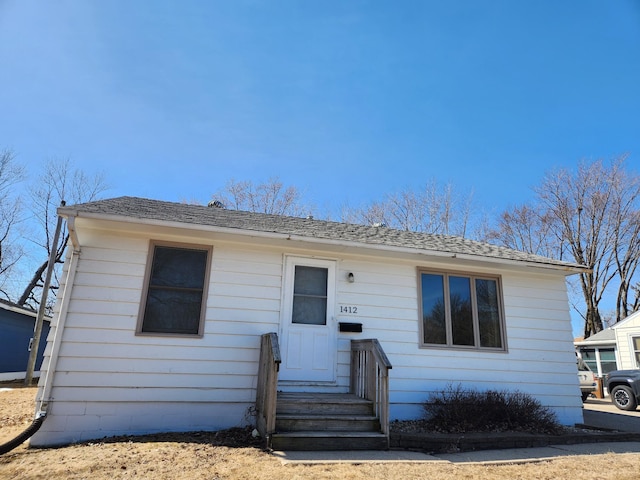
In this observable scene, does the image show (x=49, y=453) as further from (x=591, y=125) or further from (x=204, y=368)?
(x=591, y=125)

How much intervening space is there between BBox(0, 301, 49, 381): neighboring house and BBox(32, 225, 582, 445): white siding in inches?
392

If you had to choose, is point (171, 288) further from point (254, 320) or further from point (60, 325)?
point (60, 325)

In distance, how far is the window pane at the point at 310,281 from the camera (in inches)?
257

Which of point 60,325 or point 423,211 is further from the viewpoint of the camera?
point 423,211

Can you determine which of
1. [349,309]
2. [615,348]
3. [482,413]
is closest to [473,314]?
[482,413]

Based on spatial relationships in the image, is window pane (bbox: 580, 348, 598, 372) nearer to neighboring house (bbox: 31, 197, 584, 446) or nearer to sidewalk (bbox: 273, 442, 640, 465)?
neighboring house (bbox: 31, 197, 584, 446)

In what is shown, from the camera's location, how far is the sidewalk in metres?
4.30

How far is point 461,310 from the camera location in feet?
23.7

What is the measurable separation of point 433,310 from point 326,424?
121 inches

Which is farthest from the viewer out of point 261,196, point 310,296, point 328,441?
point 261,196

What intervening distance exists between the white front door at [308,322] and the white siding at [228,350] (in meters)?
0.16

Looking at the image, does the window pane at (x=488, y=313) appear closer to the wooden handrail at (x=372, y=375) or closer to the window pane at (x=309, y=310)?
the wooden handrail at (x=372, y=375)

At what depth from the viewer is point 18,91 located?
33.4ft

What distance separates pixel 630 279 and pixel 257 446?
24.9 meters
